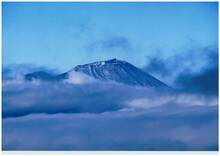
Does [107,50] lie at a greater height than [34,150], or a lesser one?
greater

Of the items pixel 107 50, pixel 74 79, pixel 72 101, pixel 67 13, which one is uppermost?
pixel 67 13

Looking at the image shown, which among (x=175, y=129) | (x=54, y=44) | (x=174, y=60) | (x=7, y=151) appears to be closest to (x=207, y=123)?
(x=175, y=129)

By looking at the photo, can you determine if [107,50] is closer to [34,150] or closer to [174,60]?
[174,60]

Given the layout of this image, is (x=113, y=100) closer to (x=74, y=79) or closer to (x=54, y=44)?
(x=74, y=79)

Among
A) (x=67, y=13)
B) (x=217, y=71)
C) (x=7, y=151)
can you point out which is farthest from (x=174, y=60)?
(x=7, y=151)

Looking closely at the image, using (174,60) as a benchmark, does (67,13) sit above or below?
above

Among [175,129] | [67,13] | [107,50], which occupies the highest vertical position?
[67,13]
